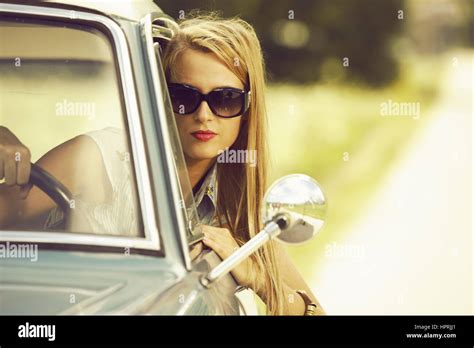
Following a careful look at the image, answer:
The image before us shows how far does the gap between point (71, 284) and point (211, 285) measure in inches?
13.1

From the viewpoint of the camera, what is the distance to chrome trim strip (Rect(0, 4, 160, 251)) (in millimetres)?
2363

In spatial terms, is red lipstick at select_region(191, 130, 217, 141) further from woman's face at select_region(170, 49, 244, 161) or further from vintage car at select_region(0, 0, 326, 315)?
vintage car at select_region(0, 0, 326, 315)

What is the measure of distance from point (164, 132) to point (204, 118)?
0.70m

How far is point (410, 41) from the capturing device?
17.5 feet

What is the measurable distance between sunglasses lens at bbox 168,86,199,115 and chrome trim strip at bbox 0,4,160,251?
2.11 ft

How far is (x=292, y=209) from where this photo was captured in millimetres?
2273

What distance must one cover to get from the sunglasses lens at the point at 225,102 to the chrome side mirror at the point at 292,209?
3.16ft

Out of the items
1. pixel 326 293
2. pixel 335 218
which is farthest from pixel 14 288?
pixel 335 218

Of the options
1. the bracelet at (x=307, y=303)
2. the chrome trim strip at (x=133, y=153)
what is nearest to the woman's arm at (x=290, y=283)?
the bracelet at (x=307, y=303)

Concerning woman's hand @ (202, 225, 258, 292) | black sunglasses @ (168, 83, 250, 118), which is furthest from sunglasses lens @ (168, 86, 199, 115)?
woman's hand @ (202, 225, 258, 292)

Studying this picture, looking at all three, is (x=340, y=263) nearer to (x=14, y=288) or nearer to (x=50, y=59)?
(x=50, y=59)

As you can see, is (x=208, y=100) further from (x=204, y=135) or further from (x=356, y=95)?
(x=356, y=95)

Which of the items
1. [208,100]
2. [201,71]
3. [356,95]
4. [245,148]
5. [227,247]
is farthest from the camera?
[356,95]

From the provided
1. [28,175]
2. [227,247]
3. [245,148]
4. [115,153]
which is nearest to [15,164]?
[28,175]
